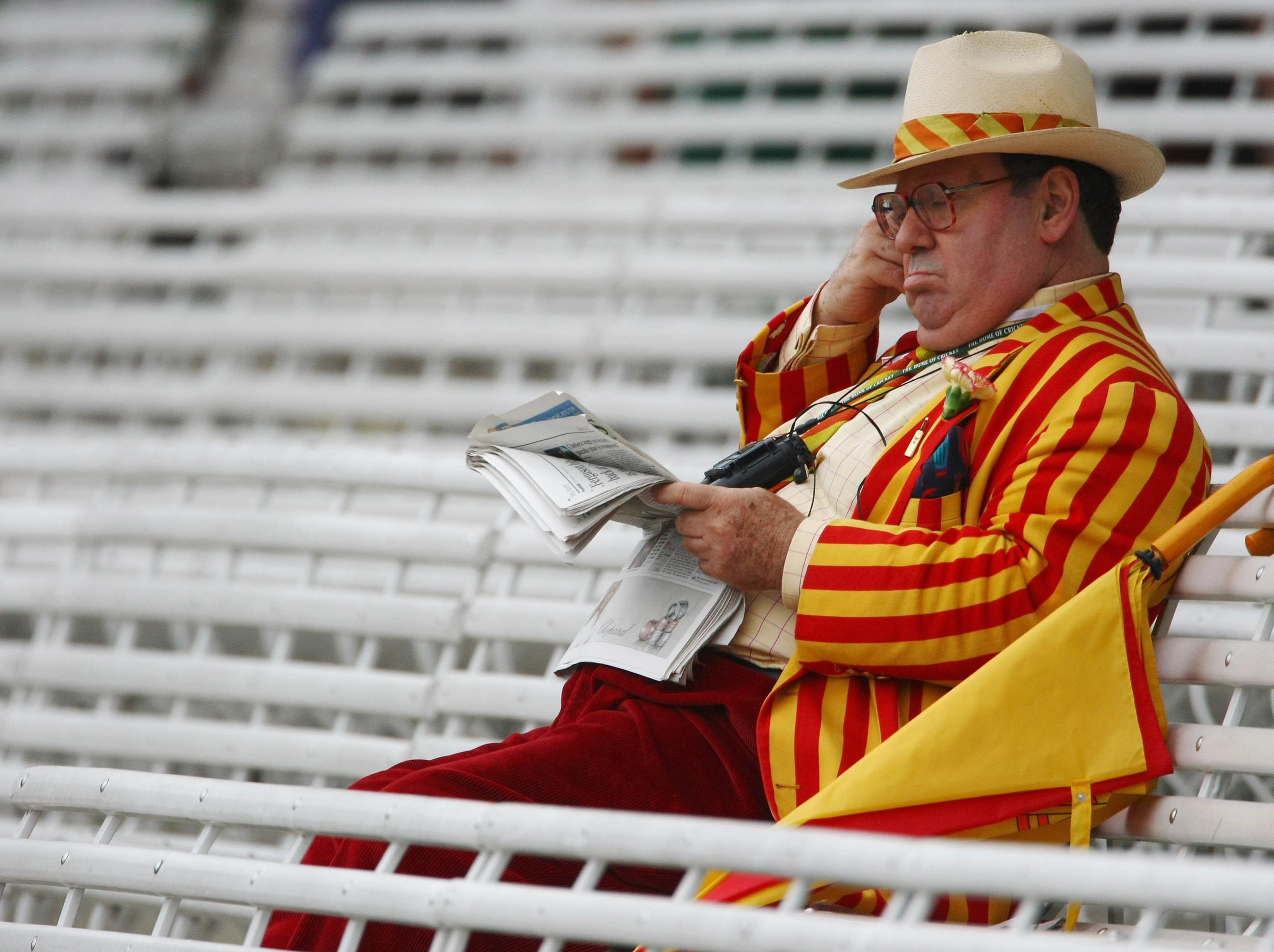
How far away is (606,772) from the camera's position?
1.93 metres

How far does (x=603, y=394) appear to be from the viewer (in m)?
3.68

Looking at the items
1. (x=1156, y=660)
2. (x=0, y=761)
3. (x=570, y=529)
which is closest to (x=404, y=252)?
(x=0, y=761)

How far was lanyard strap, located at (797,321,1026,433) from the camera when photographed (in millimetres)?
2039

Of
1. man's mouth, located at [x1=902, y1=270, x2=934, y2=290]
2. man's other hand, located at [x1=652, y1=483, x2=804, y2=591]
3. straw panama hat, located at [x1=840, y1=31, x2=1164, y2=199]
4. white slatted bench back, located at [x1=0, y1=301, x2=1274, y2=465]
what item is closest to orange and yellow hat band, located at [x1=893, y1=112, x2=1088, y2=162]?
straw panama hat, located at [x1=840, y1=31, x2=1164, y2=199]

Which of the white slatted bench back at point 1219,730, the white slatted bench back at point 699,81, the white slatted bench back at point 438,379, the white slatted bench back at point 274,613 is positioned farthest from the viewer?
the white slatted bench back at point 699,81

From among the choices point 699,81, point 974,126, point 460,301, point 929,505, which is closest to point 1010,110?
point 974,126

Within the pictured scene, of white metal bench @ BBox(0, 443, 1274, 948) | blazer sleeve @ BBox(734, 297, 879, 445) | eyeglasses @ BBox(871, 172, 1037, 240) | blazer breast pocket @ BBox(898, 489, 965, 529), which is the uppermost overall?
eyeglasses @ BBox(871, 172, 1037, 240)

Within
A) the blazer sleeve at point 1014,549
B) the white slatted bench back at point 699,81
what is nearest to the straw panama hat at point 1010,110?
the blazer sleeve at point 1014,549

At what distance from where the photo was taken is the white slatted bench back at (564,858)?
4.17 feet

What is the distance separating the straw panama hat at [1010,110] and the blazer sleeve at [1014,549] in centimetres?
39

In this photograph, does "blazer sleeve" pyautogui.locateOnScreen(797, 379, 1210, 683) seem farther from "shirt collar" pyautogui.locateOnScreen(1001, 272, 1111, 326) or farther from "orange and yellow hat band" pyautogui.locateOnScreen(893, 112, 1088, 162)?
"orange and yellow hat band" pyautogui.locateOnScreen(893, 112, 1088, 162)

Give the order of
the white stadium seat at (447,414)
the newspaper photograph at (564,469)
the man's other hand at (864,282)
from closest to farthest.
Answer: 1. the white stadium seat at (447,414)
2. the newspaper photograph at (564,469)
3. the man's other hand at (864,282)

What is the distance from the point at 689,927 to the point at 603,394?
2409 millimetres

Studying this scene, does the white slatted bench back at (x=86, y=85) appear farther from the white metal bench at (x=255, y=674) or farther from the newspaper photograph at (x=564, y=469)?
the newspaper photograph at (x=564, y=469)
